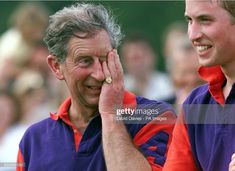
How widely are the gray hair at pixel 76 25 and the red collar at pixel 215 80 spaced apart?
2.06 feet

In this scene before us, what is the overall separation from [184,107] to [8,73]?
5.81 m

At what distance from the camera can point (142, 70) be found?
10.6 metres

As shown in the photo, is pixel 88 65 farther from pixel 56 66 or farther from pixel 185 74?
pixel 185 74

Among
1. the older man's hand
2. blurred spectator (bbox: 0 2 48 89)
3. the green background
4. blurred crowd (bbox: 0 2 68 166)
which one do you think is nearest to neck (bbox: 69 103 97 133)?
the older man's hand

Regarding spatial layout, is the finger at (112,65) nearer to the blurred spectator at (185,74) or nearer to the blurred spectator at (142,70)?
the blurred spectator at (185,74)

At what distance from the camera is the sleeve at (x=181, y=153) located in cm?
491

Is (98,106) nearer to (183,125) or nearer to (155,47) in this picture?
(183,125)

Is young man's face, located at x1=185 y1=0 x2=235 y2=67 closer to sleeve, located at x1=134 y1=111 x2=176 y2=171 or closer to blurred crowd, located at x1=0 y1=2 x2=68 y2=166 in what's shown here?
sleeve, located at x1=134 y1=111 x2=176 y2=171

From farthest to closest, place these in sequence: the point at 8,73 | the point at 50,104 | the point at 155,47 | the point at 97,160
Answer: the point at 155,47
the point at 8,73
the point at 50,104
the point at 97,160

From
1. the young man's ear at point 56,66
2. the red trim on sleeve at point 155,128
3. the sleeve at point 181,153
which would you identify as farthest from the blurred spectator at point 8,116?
the sleeve at point 181,153

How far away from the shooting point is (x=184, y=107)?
197 inches

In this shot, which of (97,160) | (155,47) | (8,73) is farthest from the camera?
(155,47)

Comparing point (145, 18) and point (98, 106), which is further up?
point (145, 18)

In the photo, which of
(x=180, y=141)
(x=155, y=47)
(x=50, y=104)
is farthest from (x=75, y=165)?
(x=155, y=47)
